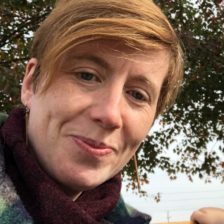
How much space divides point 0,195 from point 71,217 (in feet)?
0.59

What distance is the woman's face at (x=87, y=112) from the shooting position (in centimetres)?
127

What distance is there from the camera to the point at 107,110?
125 cm

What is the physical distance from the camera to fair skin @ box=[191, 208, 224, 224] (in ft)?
5.30

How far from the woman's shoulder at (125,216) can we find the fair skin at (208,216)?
152 mm

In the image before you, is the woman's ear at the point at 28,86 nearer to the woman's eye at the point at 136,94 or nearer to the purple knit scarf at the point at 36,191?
the purple knit scarf at the point at 36,191

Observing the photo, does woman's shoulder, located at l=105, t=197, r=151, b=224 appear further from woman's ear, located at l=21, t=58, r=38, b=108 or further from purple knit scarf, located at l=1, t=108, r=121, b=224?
woman's ear, located at l=21, t=58, r=38, b=108

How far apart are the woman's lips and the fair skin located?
19.3 inches

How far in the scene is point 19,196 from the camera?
49.5 inches

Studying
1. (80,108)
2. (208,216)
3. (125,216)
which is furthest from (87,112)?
(208,216)

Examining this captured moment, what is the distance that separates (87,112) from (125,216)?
0.46 metres

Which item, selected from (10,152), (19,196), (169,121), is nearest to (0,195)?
(19,196)

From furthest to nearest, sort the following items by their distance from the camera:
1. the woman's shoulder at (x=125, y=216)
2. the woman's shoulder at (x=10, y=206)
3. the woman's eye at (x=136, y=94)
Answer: the woman's shoulder at (x=125, y=216)
the woman's eye at (x=136, y=94)
the woman's shoulder at (x=10, y=206)

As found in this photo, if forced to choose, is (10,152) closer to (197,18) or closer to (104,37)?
(104,37)

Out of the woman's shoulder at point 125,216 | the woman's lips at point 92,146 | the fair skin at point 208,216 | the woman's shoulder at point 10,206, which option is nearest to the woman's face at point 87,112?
the woman's lips at point 92,146
